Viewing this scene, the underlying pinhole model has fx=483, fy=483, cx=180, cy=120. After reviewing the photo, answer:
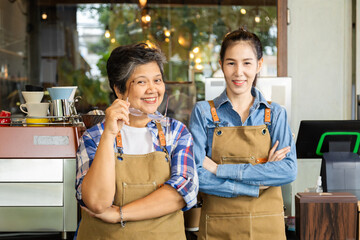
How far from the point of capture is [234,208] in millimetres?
1953

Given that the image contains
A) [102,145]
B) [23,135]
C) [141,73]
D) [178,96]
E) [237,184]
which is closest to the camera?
[102,145]

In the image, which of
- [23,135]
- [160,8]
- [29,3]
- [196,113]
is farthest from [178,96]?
[196,113]

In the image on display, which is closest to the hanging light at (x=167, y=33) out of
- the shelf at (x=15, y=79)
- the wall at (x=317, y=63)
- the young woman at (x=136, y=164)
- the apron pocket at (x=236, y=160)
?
the shelf at (x=15, y=79)

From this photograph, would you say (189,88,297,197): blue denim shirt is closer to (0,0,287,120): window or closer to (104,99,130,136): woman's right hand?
(104,99,130,136): woman's right hand

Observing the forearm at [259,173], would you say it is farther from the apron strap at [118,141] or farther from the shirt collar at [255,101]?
the apron strap at [118,141]

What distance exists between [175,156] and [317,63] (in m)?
2.88

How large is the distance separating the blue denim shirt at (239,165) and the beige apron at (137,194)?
337mm

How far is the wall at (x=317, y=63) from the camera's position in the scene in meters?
4.17

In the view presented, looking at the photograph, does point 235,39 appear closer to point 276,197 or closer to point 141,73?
point 141,73

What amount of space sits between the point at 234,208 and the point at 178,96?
6.23m

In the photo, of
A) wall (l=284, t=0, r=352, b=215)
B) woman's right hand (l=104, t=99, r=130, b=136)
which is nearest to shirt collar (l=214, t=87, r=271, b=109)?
woman's right hand (l=104, t=99, r=130, b=136)

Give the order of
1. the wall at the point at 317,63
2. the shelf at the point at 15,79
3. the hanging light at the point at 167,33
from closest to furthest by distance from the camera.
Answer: the wall at the point at 317,63 < the shelf at the point at 15,79 < the hanging light at the point at 167,33

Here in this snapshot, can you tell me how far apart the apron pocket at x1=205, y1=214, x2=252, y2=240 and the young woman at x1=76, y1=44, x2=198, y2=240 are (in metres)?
0.33

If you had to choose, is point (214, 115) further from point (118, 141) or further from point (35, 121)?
point (35, 121)
